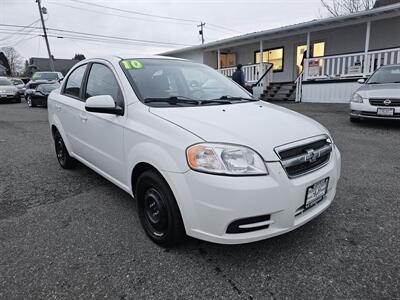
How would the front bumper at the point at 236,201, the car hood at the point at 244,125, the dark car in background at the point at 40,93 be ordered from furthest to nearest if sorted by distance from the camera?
the dark car in background at the point at 40,93 < the car hood at the point at 244,125 < the front bumper at the point at 236,201

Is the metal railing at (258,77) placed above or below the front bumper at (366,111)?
above

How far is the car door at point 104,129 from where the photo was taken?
2.69 metres

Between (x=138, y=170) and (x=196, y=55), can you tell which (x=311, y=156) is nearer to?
(x=138, y=170)

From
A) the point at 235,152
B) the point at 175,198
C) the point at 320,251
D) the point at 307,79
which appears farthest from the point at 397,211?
the point at 307,79

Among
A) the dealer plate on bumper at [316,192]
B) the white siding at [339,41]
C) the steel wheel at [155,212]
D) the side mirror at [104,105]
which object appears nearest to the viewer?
the dealer plate on bumper at [316,192]

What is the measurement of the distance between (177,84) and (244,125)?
3.58 feet

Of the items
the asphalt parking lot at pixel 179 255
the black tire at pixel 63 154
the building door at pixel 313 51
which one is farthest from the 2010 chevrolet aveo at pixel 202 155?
the building door at pixel 313 51

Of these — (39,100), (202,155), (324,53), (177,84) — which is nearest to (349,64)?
(324,53)

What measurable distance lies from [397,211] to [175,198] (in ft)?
7.52

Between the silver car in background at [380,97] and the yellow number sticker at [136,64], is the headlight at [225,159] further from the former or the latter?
the silver car in background at [380,97]

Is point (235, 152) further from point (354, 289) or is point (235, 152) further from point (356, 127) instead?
point (356, 127)

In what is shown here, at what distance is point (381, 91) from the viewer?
6387mm

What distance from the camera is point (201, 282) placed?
1.98 meters

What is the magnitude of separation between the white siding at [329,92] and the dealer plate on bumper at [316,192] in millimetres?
10104
